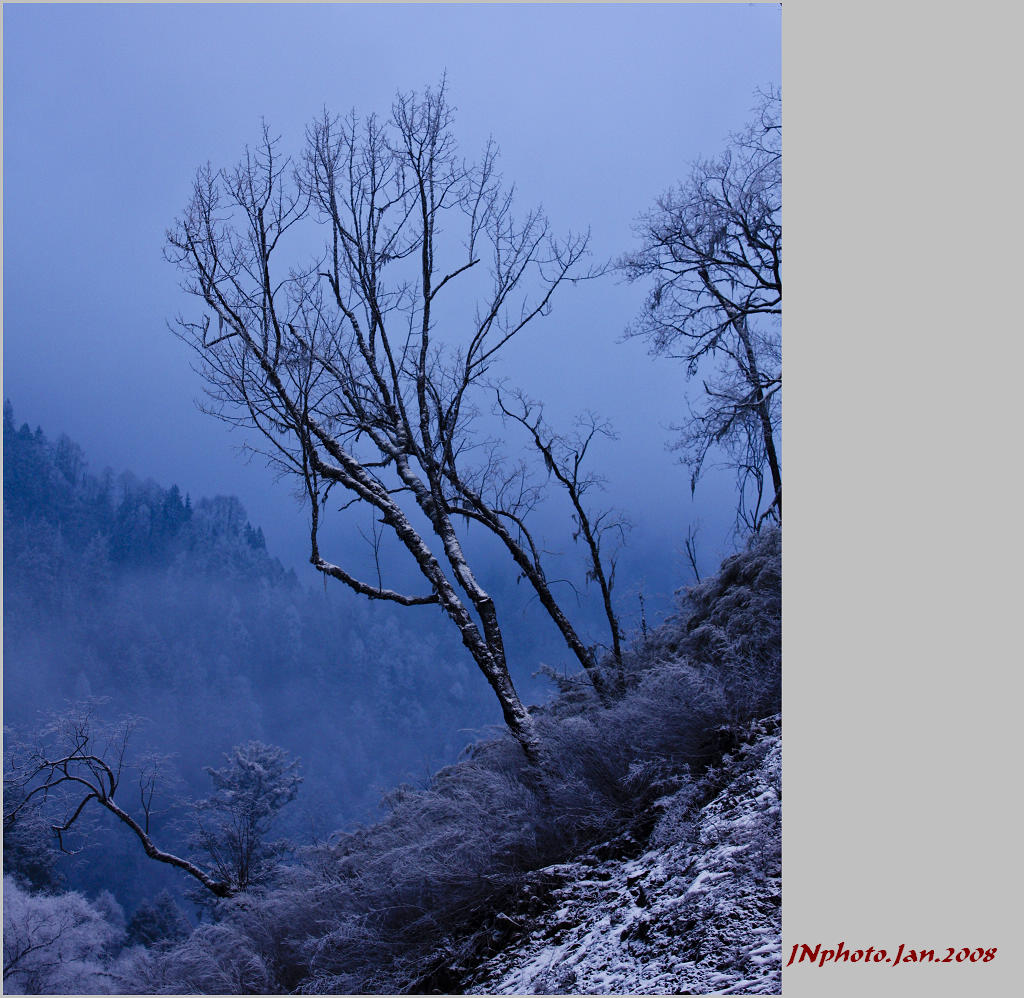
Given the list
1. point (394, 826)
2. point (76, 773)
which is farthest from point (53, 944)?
point (394, 826)

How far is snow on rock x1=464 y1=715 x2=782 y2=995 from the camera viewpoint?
1.93 m

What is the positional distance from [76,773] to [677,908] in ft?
24.3

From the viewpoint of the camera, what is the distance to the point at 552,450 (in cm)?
871

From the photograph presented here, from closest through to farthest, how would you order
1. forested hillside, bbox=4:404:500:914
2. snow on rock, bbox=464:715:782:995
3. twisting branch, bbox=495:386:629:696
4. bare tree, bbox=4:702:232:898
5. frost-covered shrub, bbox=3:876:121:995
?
snow on rock, bbox=464:715:782:995 → frost-covered shrub, bbox=3:876:121:995 → bare tree, bbox=4:702:232:898 → twisting branch, bbox=495:386:629:696 → forested hillside, bbox=4:404:500:914

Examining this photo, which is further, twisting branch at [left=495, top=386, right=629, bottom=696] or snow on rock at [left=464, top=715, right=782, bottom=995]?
twisting branch at [left=495, top=386, right=629, bottom=696]

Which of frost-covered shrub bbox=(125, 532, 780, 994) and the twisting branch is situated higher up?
the twisting branch

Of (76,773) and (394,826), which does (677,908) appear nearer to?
(394,826)

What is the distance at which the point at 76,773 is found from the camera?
7219 mm

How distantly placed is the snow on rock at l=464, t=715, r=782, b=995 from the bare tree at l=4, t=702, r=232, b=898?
549cm

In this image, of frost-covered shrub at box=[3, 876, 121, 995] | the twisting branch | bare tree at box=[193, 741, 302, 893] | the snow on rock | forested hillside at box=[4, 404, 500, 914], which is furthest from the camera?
forested hillside at box=[4, 404, 500, 914]

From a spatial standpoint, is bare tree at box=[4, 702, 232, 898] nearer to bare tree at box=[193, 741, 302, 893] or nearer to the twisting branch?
bare tree at box=[193, 741, 302, 893]

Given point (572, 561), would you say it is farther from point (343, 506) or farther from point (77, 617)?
point (77, 617)

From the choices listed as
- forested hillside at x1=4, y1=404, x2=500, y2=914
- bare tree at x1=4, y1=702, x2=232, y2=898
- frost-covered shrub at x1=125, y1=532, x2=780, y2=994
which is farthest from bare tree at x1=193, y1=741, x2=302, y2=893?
frost-covered shrub at x1=125, y1=532, x2=780, y2=994

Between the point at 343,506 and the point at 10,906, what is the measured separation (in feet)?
14.2
